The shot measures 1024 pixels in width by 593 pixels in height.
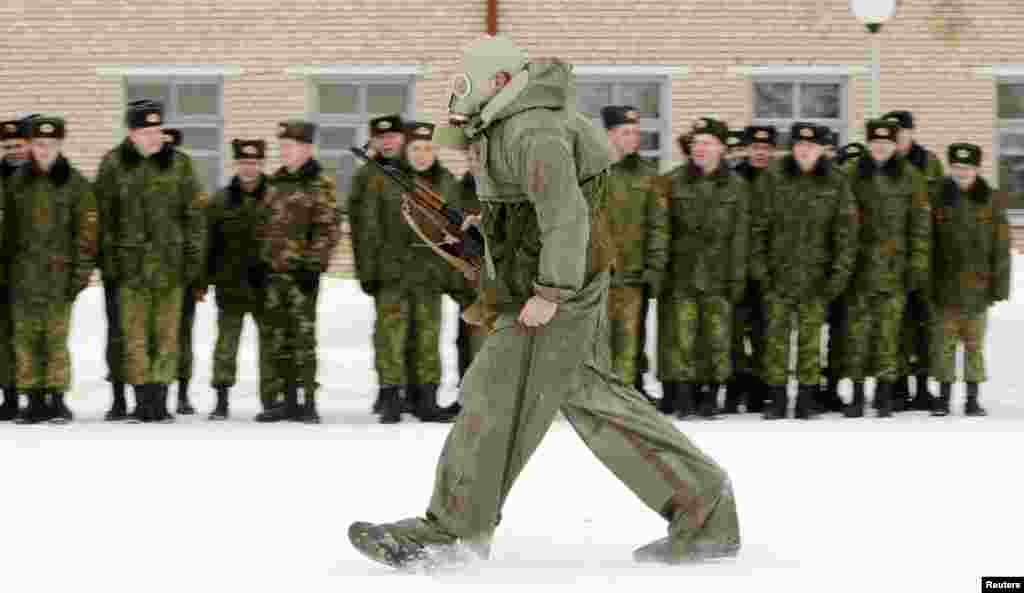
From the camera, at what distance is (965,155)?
12.4 meters

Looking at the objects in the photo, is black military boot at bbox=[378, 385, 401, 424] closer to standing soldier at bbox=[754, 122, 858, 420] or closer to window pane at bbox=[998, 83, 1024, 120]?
standing soldier at bbox=[754, 122, 858, 420]

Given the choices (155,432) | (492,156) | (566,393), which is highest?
(492,156)

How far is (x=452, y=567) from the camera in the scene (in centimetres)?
653

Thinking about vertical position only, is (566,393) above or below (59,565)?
above

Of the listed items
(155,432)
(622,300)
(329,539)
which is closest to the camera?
(329,539)

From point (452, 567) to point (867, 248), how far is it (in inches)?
251

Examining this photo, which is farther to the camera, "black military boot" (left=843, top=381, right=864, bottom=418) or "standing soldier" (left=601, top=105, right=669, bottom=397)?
"black military boot" (left=843, top=381, right=864, bottom=418)

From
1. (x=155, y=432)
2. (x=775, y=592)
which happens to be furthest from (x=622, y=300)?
(x=775, y=592)

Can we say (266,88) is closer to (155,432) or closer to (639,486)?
(155,432)

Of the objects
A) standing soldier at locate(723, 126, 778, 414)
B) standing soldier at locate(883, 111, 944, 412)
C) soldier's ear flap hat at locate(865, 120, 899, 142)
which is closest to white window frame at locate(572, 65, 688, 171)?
standing soldier at locate(883, 111, 944, 412)

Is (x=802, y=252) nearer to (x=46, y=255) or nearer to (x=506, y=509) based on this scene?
(x=46, y=255)

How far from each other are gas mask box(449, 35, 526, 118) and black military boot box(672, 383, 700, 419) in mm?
6123

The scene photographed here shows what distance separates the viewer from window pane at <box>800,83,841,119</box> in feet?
69.3

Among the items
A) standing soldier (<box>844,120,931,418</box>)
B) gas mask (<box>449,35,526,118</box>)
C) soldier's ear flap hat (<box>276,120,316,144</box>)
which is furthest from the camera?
standing soldier (<box>844,120,931,418</box>)
